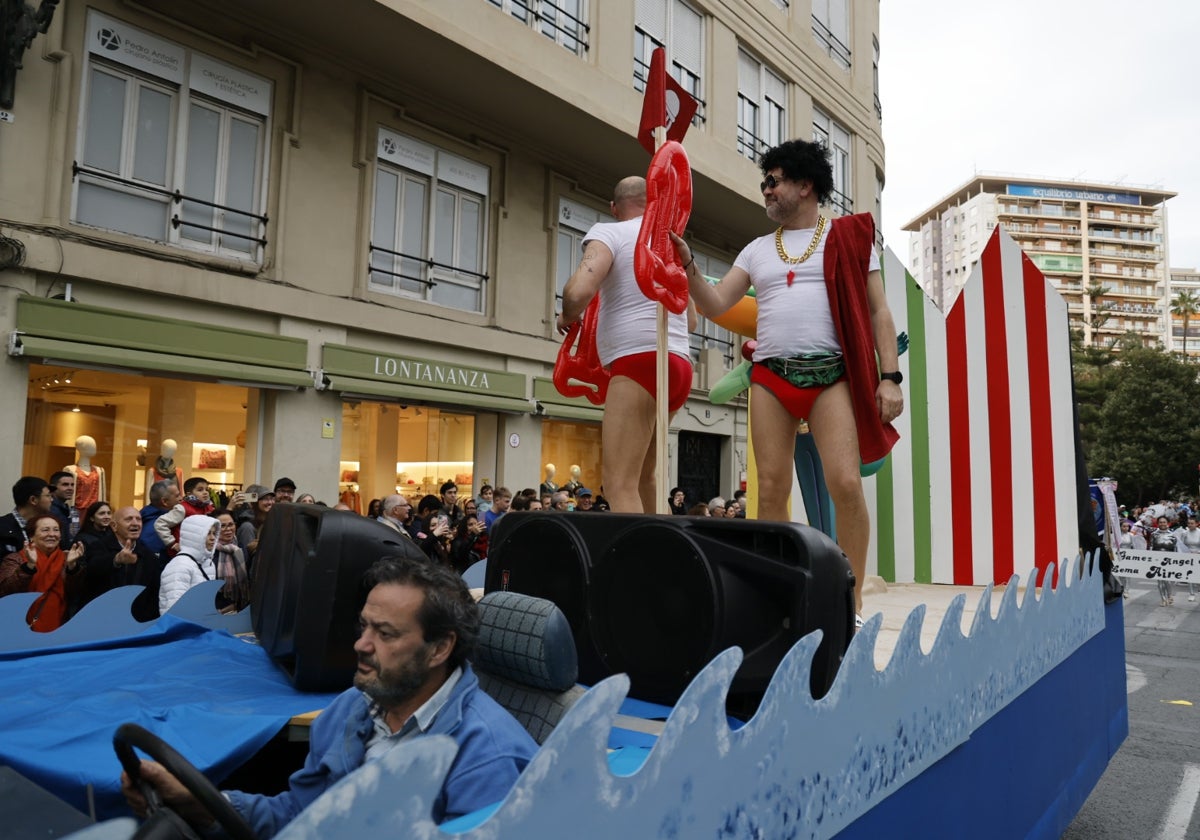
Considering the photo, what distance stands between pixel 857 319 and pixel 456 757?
2.09 meters

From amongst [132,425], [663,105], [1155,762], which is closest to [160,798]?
[663,105]

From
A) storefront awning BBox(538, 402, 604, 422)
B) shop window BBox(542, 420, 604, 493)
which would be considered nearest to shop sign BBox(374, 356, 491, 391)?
storefront awning BBox(538, 402, 604, 422)

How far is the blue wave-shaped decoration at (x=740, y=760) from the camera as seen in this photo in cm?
96

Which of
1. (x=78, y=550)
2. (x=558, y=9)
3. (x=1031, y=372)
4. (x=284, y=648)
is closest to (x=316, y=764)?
(x=284, y=648)

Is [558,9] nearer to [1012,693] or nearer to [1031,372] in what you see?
[1031,372]

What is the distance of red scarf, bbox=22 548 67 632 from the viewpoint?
4590mm

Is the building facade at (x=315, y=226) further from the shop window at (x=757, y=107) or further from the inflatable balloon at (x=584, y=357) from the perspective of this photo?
the inflatable balloon at (x=584, y=357)

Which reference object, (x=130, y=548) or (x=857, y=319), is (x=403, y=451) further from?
(x=857, y=319)

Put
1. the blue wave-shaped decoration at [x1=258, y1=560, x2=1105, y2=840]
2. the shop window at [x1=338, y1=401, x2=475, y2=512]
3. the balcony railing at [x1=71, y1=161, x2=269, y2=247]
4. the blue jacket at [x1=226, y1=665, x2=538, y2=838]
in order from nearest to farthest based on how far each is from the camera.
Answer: the blue wave-shaped decoration at [x1=258, y1=560, x2=1105, y2=840] → the blue jacket at [x1=226, y1=665, x2=538, y2=838] → the balcony railing at [x1=71, y1=161, x2=269, y2=247] → the shop window at [x1=338, y1=401, x2=475, y2=512]

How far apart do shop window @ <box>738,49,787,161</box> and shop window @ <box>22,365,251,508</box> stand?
10112 mm

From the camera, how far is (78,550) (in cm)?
499

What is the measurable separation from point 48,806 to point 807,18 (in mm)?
18821

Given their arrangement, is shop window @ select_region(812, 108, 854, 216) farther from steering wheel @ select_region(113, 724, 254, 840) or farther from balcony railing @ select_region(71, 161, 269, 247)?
steering wheel @ select_region(113, 724, 254, 840)

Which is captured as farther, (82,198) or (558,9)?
(558,9)
